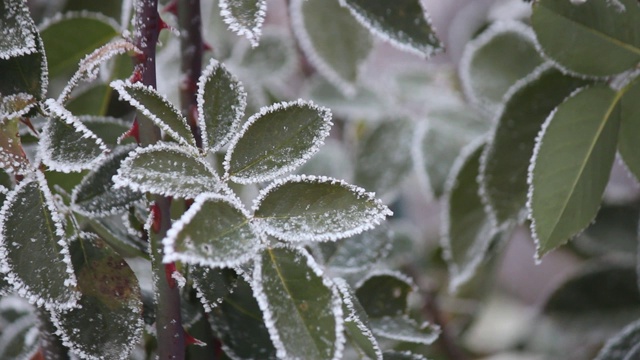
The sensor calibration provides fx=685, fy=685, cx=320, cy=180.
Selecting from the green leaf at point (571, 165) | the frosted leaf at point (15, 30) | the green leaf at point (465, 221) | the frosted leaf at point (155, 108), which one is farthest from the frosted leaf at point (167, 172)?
the green leaf at point (465, 221)

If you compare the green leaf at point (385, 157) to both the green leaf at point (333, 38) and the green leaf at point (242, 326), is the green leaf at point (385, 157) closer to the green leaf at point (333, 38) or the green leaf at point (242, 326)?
the green leaf at point (333, 38)

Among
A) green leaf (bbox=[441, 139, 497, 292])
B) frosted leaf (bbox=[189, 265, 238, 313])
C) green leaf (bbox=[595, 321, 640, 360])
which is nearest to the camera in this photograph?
frosted leaf (bbox=[189, 265, 238, 313])

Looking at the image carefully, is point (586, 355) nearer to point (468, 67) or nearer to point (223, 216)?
point (468, 67)

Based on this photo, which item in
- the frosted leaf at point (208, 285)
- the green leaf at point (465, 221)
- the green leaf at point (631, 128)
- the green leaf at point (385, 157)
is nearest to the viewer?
the frosted leaf at point (208, 285)

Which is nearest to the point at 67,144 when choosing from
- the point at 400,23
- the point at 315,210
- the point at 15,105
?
the point at 15,105

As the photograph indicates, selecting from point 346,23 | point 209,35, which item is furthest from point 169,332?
point 209,35

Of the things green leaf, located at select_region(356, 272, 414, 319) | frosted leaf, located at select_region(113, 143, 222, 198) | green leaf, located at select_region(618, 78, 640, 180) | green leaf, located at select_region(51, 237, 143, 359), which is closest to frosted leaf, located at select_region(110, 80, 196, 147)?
frosted leaf, located at select_region(113, 143, 222, 198)

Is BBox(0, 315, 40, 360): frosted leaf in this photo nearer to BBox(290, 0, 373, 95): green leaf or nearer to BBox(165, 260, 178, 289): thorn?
BBox(165, 260, 178, 289): thorn
